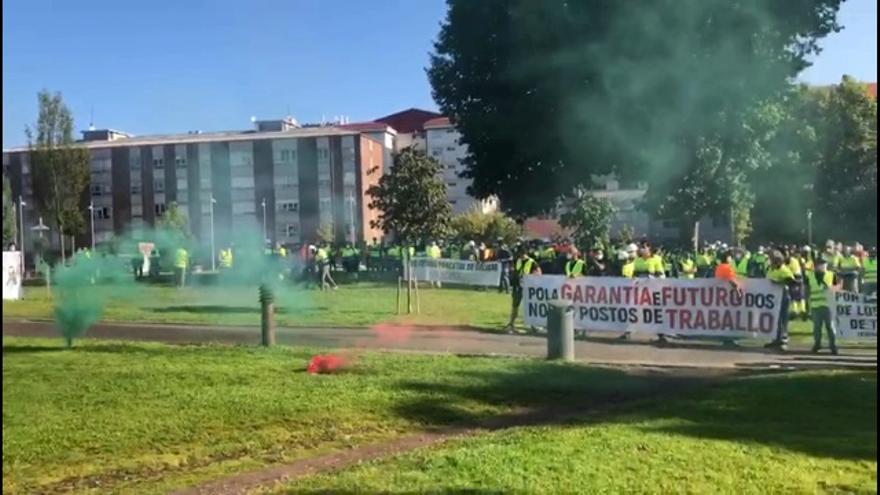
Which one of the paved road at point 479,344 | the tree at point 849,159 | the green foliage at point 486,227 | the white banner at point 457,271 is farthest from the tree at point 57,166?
the green foliage at point 486,227

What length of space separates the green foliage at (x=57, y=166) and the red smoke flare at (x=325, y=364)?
3.70 m

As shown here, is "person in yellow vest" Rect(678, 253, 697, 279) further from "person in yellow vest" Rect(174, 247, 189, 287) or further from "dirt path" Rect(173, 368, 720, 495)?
"person in yellow vest" Rect(174, 247, 189, 287)

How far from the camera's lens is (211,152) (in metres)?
14.2

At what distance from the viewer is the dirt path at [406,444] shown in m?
5.60

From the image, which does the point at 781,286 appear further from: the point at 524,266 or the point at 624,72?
the point at 624,72

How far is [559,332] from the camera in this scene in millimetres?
11227

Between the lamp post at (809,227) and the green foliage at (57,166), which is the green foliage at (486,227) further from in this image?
the green foliage at (57,166)

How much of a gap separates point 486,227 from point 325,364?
31.0 meters

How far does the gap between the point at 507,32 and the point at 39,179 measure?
1088 cm

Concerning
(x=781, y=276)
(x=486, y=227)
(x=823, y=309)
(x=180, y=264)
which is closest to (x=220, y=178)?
(x=180, y=264)

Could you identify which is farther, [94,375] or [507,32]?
[507,32]

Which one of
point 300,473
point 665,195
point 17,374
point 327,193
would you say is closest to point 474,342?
point 327,193

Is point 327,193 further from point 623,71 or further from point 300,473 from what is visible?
point 300,473

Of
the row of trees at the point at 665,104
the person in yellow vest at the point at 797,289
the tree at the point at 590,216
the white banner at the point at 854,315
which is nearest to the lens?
the white banner at the point at 854,315
